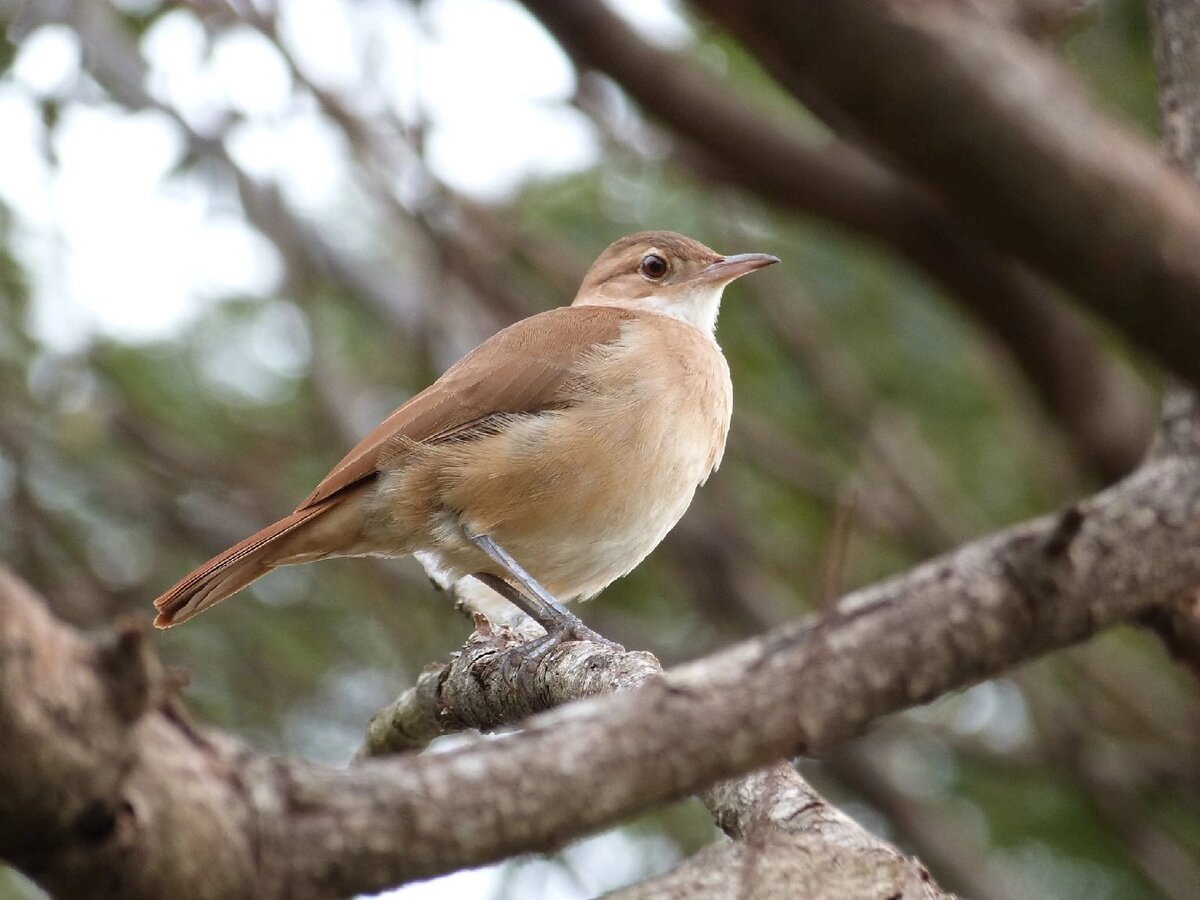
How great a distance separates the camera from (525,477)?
5516 millimetres

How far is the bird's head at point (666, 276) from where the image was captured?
7129mm

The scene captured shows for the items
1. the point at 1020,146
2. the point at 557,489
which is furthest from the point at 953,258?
the point at 1020,146

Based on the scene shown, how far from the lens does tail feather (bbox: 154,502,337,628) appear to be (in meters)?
5.12

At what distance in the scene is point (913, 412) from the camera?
9.41m

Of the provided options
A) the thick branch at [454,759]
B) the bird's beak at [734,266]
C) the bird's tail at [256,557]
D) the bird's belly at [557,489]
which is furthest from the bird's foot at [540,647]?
the bird's beak at [734,266]

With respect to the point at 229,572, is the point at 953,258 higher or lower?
higher

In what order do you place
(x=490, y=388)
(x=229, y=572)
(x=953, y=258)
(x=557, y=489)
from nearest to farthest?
(x=229, y=572) < (x=557, y=489) < (x=490, y=388) < (x=953, y=258)

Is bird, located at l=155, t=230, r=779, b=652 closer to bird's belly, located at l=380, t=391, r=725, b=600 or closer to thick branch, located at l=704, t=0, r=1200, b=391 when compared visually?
bird's belly, located at l=380, t=391, r=725, b=600

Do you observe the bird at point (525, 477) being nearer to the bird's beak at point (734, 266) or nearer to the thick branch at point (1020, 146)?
the bird's beak at point (734, 266)

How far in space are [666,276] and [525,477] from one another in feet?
6.89

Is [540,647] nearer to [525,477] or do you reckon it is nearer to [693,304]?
[525,477]

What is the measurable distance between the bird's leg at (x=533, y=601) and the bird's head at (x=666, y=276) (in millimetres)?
1875

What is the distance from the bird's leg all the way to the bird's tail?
54 centimetres

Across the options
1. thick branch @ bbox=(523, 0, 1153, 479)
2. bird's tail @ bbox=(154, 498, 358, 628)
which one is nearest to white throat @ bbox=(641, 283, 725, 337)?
thick branch @ bbox=(523, 0, 1153, 479)
